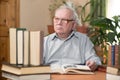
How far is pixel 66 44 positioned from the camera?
252 centimetres

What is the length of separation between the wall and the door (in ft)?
0.47

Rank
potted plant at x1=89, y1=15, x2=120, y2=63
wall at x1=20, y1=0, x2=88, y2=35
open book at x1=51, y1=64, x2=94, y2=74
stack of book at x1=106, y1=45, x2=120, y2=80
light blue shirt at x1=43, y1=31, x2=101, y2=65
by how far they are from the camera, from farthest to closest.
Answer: wall at x1=20, y1=0, x2=88, y2=35 < potted plant at x1=89, y1=15, x2=120, y2=63 < light blue shirt at x1=43, y1=31, x2=101, y2=65 < open book at x1=51, y1=64, x2=94, y2=74 < stack of book at x1=106, y1=45, x2=120, y2=80

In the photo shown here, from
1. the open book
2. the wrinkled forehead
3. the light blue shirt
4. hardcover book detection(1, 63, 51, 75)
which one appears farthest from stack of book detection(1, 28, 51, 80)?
the wrinkled forehead

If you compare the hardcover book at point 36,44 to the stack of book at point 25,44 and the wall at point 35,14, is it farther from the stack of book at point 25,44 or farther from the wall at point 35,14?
the wall at point 35,14

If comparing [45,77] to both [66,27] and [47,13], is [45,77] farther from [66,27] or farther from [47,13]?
[47,13]

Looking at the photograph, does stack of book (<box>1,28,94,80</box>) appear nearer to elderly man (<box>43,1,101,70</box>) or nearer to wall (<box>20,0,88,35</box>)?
elderly man (<box>43,1,101,70</box>)

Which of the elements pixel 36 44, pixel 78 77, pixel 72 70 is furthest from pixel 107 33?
pixel 36 44

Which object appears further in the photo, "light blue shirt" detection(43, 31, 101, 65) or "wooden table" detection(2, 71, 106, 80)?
"light blue shirt" detection(43, 31, 101, 65)

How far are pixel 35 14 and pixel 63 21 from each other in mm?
2317

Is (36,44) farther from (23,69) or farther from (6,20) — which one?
(6,20)

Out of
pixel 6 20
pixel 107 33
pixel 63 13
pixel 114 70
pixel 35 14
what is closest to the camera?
pixel 114 70

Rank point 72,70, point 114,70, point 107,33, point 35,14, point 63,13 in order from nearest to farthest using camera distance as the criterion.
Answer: point 114,70
point 72,70
point 63,13
point 107,33
point 35,14

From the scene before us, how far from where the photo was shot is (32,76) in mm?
1577

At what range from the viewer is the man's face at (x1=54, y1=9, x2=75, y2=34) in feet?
8.04
